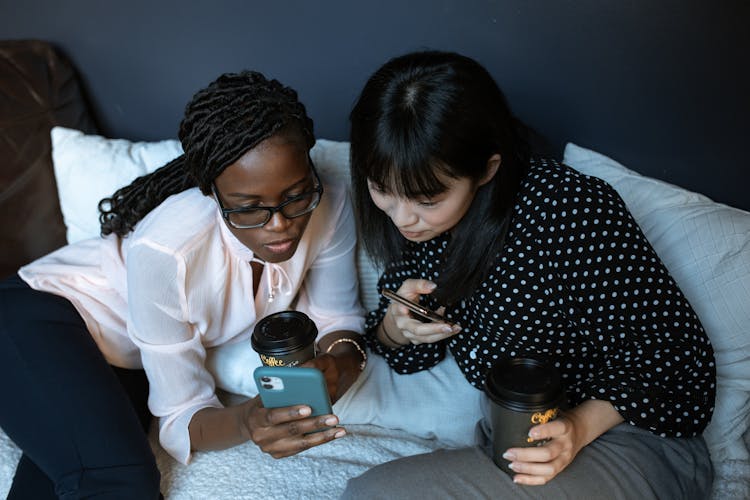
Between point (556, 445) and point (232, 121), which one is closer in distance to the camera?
point (556, 445)

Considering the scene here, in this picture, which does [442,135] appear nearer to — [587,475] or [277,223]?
[277,223]

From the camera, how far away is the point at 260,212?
109cm

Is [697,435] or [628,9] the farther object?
[628,9]

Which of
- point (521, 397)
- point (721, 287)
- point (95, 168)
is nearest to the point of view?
point (521, 397)

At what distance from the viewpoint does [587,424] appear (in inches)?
40.6

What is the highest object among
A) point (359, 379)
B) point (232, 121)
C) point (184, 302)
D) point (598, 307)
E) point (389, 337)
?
point (232, 121)

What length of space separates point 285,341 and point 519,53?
932 millimetres

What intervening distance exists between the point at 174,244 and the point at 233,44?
29.9 inches

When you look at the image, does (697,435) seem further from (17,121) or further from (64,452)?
(17,121)

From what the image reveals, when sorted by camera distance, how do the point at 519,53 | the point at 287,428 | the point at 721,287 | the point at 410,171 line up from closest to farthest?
the point at 410,171 < the point at 287,428 < the point at 721,287 < the point at 519,53

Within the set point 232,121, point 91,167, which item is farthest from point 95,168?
point 232,121

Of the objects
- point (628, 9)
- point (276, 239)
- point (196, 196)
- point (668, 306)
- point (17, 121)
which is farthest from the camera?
point (17, 121)

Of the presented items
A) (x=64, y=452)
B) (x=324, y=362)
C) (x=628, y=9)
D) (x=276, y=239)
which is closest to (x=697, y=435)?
(x=324, y=362)

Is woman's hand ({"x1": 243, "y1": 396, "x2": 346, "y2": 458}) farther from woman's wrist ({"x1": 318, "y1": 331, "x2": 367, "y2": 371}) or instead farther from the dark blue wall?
the dark blue wall
